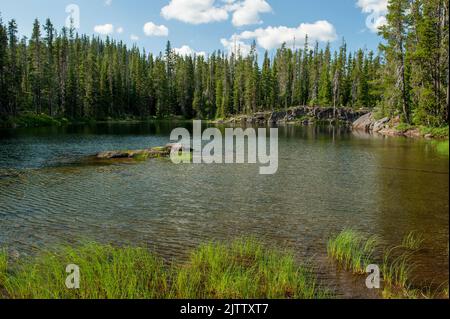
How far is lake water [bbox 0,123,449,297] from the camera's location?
13.3 metres

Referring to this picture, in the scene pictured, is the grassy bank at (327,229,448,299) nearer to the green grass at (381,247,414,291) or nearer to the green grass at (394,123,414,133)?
the green grass at (381,247,414,291)

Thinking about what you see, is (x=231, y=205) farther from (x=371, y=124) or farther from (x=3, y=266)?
(x=371, y=124)

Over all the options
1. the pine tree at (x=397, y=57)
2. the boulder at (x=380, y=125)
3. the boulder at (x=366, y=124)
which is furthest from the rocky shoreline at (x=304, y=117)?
the pine tree at (x=397, y=57)

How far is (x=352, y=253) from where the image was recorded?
11.9 m

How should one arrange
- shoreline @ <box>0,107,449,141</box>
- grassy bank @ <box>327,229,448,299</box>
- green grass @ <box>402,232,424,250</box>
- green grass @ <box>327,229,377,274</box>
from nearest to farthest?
grassy bank @ <box>327,229,448,299</box> → green grass @ <box>327,229,377,274</box> → green grass @ <box>402,232,424,250</box> → shoreline @ <box>0,107,449,141</box>

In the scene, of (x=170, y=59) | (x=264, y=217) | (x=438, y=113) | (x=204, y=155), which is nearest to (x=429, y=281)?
(x=264, y=217)

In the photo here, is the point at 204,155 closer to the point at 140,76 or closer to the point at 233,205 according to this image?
the point at 233,205

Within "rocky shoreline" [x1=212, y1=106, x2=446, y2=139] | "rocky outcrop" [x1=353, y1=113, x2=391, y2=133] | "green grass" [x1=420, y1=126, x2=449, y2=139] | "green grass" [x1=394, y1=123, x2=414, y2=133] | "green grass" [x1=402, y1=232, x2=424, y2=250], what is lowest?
"green grass" [x1=402, y1=232, x2=424, y2=250]

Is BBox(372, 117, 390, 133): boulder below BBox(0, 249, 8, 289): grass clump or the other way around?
the other way around

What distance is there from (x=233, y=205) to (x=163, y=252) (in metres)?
6.58

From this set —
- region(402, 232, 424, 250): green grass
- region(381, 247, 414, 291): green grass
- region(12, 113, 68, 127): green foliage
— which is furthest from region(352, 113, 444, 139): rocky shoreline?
region(12, 113, 68, 127): green foliage

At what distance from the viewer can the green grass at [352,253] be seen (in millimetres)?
10791

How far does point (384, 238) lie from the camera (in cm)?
1341

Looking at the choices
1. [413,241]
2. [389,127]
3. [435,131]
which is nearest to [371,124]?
[389,127]
